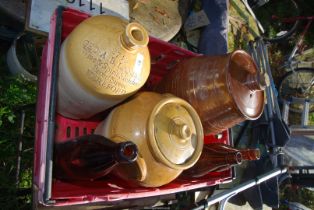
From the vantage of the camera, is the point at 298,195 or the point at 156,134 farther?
the point at 298,195

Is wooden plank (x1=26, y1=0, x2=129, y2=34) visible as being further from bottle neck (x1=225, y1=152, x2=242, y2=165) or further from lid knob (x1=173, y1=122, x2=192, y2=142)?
bottle neck (x1=225, y1=152, x2=242, y2=165)

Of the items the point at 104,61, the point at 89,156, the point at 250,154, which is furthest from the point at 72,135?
the point at 250,154

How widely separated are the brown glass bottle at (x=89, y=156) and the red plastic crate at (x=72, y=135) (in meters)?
0.08

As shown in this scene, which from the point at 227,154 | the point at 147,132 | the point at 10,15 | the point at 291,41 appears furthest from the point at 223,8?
the point at 147,132

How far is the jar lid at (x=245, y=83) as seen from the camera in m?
2.00

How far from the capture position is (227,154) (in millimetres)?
2021

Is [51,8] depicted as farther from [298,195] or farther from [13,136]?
[298,195]

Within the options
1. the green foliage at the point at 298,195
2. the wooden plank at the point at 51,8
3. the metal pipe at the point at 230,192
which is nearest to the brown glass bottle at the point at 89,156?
the wooden plank at the point at 51,8

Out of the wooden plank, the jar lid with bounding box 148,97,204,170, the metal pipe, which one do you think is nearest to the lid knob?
the jar lid with bounding box 148,97,204,170

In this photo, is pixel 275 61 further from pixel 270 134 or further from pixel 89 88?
pixel 89 88

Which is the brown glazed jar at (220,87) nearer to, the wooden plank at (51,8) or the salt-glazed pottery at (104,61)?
the salt-glazed pottery at (104,61)

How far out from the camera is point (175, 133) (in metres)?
1.82

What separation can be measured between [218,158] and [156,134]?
0.46m

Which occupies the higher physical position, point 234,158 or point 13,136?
point 13,136
